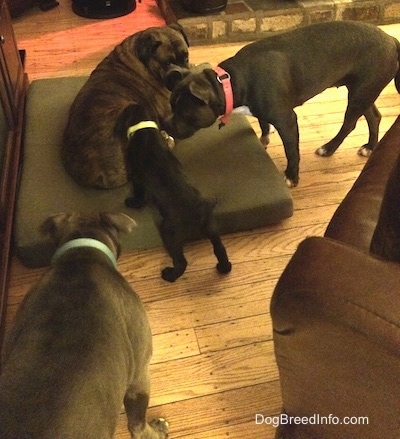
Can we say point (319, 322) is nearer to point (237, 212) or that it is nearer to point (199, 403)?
point (199, 403)

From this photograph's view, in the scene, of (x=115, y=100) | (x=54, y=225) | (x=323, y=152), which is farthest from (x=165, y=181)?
(x=323, y=152)

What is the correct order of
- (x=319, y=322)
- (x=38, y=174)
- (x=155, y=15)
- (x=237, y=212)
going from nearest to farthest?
(x=319, y=322)
(x=237, y=212)
(x=38, y=174)
(x=155, y=15)

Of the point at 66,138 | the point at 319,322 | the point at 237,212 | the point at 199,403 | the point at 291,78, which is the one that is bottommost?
the point at 199,403

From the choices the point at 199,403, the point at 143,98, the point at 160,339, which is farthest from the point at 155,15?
the point at 199,403

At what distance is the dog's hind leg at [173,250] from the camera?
74.8 inches

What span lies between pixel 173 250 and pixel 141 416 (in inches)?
25.7

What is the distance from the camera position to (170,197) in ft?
6.15

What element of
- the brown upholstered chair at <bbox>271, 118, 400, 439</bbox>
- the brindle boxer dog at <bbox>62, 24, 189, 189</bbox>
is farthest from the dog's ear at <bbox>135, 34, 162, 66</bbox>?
the brown upholstered chair at <bbox>271, 118, 400, 439</bbox>

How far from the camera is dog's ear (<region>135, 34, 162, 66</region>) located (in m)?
2.46

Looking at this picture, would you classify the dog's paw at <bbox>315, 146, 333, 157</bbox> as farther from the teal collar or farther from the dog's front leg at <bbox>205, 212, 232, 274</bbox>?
the teal collar

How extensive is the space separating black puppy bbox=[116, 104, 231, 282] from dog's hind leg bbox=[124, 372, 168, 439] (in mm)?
595

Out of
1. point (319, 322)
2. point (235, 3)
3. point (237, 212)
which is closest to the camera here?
point (319, 322)

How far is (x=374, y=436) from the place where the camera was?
1.16m

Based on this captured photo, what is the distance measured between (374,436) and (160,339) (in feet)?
2.84
